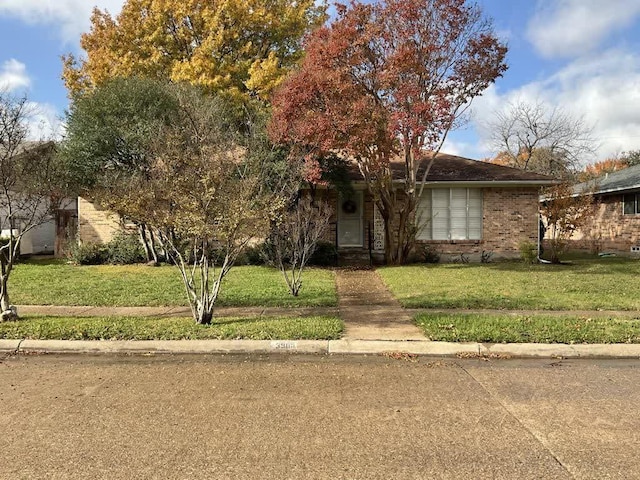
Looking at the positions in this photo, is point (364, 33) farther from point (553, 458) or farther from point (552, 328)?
point (553, 458)

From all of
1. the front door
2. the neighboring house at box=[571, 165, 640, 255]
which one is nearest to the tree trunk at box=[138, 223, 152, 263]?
the front door

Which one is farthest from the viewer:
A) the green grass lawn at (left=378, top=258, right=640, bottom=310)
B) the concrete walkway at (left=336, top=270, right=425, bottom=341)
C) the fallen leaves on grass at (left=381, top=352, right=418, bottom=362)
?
the green grass lawn at (left=378, top=258, right=640, bottom=310)

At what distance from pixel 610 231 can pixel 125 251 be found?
2071 centimetres

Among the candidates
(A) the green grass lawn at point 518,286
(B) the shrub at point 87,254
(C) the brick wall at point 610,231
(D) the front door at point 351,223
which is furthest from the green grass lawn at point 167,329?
(C) the brick wall at point 610,231

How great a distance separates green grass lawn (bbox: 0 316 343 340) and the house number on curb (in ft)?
0.62

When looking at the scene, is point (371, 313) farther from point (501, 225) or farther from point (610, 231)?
point (610, 231)

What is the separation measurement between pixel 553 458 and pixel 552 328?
422 centimetres

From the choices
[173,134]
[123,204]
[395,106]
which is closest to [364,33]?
[395,106]

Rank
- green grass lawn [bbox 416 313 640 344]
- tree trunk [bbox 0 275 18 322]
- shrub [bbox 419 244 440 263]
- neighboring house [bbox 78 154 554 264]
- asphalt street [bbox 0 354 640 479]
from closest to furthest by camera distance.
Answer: asphalt street [bbox 0 354 640 479] < green grass lawn [bbox 416 313 640 344] < tree trunk [bbox 0 275 18 322] < shrub [bbox 419 244 440 263] < neighboring house [bbox 78 154 554 264]

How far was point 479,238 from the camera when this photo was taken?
738 inches

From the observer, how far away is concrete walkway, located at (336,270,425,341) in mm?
7262

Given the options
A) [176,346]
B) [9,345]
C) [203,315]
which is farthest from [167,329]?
[9,345]

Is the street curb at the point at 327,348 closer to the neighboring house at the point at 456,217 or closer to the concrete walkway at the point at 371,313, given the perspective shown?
the concrete walkway at the point at 371,313

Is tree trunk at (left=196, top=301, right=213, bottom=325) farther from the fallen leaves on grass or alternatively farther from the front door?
the front door
